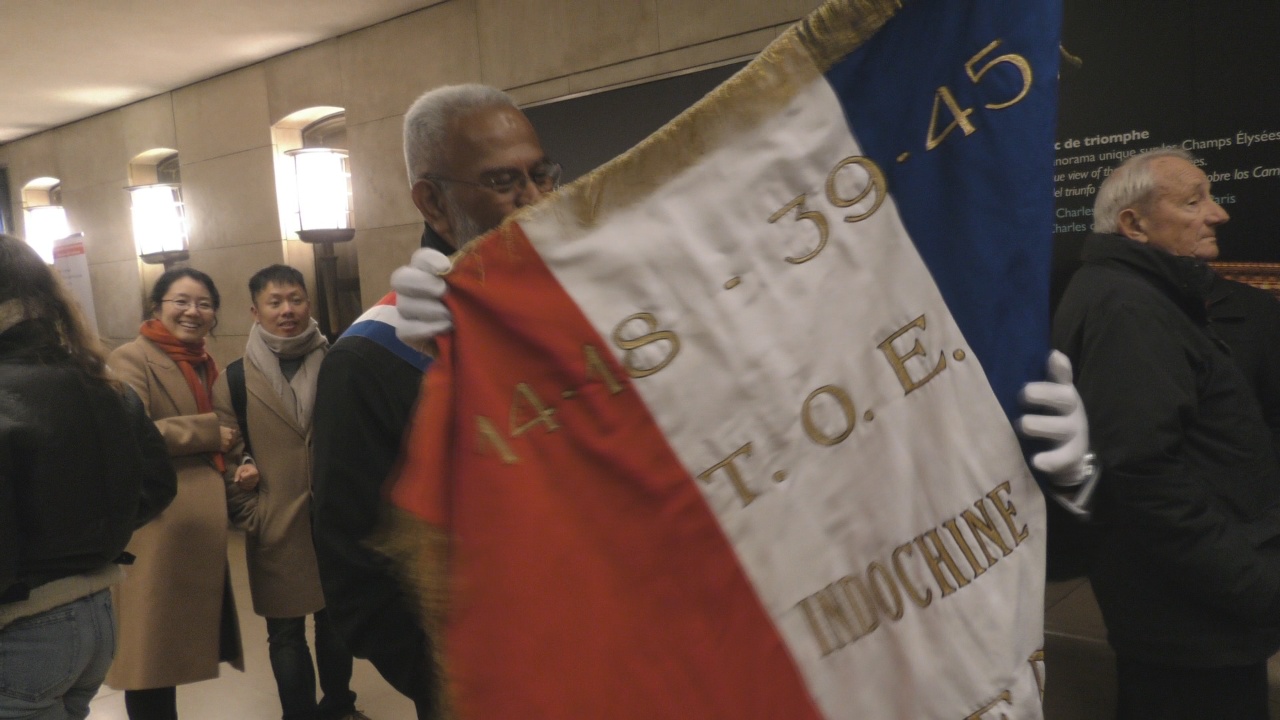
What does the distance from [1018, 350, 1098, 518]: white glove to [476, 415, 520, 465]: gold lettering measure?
0.59m

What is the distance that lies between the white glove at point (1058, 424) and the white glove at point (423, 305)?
674mm

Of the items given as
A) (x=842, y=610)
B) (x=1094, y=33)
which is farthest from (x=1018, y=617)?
(x=1094, y=33)

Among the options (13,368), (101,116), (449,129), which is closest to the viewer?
(449,129)

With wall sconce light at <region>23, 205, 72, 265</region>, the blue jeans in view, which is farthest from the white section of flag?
wall sconce light at <region>23, 205, 72, 265</region>

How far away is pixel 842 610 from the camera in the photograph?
0.96m

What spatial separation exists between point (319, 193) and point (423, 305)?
A: 568 cm

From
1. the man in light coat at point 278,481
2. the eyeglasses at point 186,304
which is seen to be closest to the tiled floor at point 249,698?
the man in light coat at point 278,481

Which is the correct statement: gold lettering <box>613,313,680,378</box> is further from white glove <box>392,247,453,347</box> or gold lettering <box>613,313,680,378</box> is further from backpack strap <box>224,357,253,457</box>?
backpack strap <box>224,357,253,457</box>

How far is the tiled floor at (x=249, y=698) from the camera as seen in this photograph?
12.7ft

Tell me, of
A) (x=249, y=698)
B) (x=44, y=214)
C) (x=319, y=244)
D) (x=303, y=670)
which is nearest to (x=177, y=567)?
(x=303, y=670)

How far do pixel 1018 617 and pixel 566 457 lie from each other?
0.54 metres

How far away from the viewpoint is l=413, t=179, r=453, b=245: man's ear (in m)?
1.54

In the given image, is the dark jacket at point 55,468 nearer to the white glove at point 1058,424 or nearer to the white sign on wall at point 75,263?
the white glove at point 1058,424

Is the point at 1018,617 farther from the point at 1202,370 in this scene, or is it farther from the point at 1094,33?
the point at 1094,33
